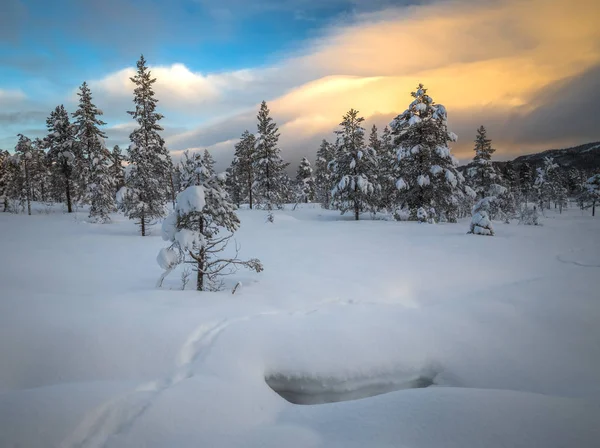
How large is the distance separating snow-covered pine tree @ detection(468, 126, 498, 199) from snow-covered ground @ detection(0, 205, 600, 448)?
22.8 metres

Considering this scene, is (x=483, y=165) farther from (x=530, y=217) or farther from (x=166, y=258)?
(x=166, y=258)

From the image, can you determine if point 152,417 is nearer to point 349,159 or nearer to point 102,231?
point 102,231

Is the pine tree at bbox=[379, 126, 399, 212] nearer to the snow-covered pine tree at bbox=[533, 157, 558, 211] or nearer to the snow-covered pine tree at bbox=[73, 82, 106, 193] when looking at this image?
the snow-covered pine tree at bbox=[73, 82, 106, 193]

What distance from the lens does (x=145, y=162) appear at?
21562 mm

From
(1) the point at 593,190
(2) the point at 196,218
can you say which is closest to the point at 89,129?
(2) the point at 196,218

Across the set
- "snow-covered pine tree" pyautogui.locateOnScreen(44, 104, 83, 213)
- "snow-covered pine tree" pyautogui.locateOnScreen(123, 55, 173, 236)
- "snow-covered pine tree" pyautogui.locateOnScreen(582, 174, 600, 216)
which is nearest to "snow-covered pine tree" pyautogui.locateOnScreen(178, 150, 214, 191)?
"snow-covered pine tree" pyautogui.locateOnScreen(123, 55, 173, 236)

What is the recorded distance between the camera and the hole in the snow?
17.5ft

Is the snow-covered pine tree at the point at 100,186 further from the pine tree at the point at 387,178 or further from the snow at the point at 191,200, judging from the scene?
the pine tree at the point at 387,178

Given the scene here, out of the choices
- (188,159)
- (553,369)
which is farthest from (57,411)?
(553,369)

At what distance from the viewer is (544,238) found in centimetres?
1611

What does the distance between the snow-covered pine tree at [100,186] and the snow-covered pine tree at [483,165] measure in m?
38.5

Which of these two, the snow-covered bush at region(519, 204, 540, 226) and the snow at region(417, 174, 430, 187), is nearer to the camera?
the snow at region(417, 174, 430, 187)

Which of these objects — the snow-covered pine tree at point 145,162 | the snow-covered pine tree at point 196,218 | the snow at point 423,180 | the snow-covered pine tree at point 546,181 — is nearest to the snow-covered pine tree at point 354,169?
the snow at point 423,180

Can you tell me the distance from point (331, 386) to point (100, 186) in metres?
30.6
